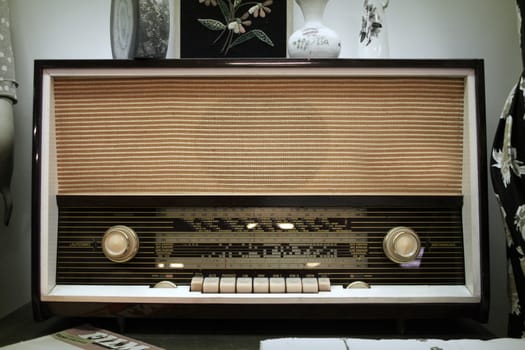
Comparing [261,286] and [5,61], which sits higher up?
[5,61]

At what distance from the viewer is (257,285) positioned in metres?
0.85

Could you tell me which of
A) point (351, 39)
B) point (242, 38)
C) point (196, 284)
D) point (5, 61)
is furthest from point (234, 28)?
point (196, 284)

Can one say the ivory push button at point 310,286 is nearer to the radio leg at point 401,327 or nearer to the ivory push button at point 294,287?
the ivory push button at point 294,287

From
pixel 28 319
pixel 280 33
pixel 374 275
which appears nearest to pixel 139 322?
pixel 28 319

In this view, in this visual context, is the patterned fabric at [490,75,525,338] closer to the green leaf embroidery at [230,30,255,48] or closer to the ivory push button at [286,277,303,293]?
the ivory push button at [286,277,303,293]

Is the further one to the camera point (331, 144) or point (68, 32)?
point (68, 32)

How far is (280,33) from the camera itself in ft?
3.85

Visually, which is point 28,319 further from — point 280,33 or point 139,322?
point 280,33

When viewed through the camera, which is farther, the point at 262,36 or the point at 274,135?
the point at 262,36

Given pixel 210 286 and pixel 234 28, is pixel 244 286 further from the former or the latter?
pixel 234 28

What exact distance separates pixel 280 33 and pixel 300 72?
1.16 feet

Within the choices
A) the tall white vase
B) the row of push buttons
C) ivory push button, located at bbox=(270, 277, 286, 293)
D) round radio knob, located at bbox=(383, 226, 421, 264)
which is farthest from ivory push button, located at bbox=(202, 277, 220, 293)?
the tall white vase

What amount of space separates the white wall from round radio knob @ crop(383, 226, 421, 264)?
53cm

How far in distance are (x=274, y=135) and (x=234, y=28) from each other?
433mm
